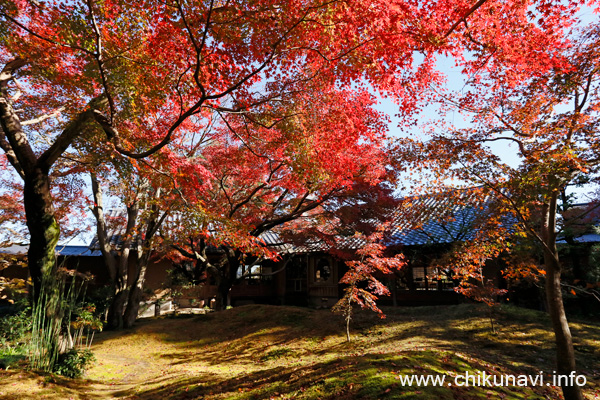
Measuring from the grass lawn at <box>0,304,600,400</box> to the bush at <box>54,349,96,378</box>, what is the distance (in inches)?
7.8

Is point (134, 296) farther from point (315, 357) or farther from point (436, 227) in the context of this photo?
point (436, 227)

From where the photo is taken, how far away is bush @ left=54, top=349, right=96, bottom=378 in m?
6.01

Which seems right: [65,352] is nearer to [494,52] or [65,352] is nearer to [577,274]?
[494,52]

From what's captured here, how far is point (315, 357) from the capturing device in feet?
23.7

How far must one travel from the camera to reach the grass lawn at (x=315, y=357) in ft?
15.5

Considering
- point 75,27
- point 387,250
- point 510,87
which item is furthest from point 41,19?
point 387,250

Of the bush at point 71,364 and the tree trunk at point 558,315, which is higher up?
the tree trunk at point 558,315

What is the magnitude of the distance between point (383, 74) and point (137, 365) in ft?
29.3

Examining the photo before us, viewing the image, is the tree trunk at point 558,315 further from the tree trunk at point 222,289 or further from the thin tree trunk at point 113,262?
the thin tree trunk at point 113,262

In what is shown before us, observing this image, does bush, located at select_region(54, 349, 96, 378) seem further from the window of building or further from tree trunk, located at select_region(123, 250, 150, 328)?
the window of building

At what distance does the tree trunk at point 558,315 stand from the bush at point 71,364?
819cm

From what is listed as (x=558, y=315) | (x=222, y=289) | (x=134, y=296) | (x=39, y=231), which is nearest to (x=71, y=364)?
(x=39, y=231)

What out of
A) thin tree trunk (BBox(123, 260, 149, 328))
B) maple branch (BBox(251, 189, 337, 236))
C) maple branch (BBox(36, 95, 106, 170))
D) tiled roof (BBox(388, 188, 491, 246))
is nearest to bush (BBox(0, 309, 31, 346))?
maple branch (BBox(36, 95, 106, 170))

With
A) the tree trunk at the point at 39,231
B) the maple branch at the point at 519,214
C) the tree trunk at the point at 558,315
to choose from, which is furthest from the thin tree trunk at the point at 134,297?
the tree trunk at the point at 558,315
